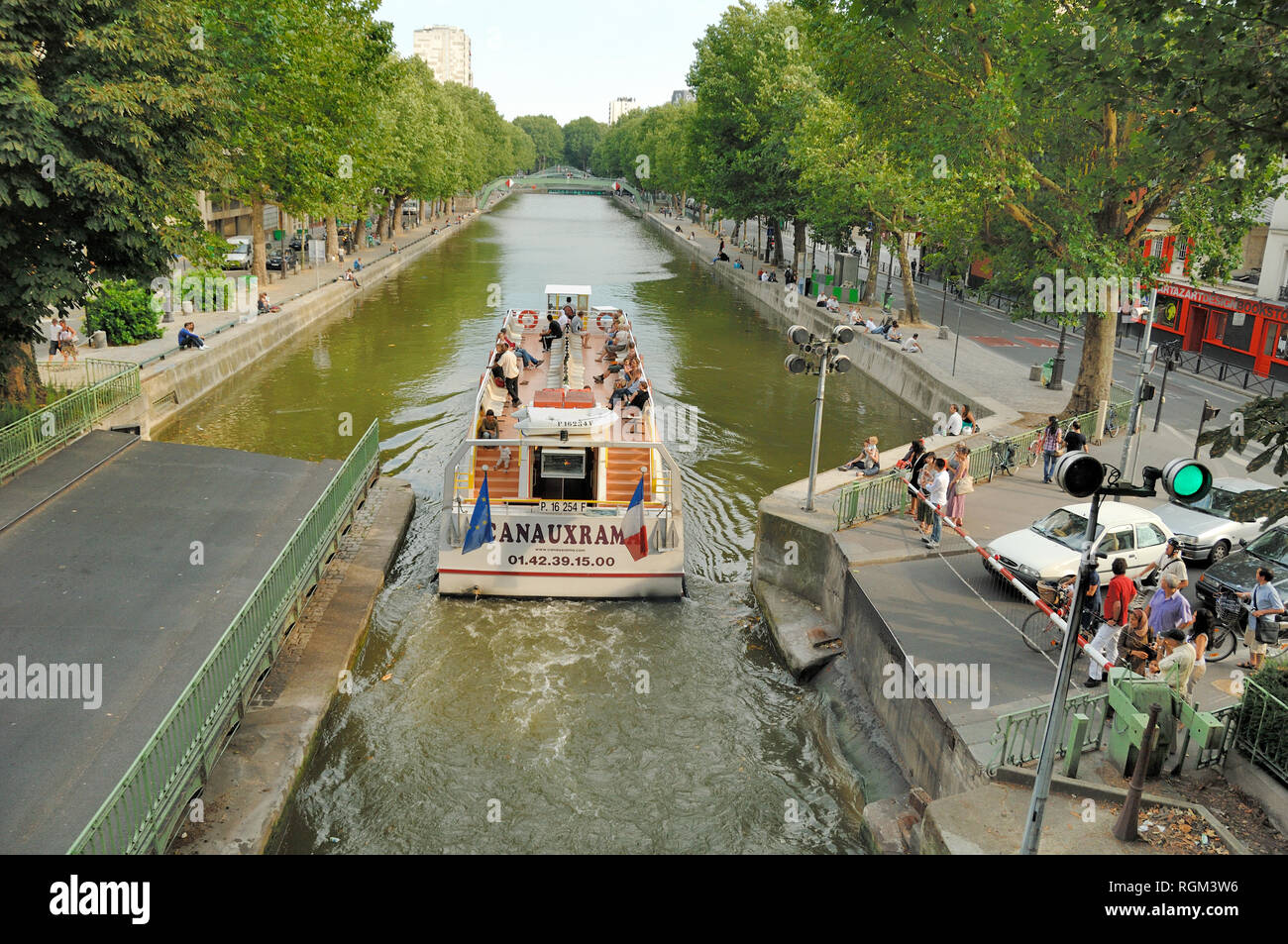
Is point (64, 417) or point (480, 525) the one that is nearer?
point (480, 525)

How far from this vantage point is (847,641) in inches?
586

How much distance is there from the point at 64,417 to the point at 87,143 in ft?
17.3

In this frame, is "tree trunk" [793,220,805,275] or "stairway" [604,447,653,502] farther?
"tree trunk" [793,220,805,275]

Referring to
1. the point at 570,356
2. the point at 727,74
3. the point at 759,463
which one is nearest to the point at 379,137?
the point at 727,74

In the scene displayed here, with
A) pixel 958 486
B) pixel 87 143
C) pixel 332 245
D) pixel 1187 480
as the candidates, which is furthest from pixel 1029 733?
pixel 332 245

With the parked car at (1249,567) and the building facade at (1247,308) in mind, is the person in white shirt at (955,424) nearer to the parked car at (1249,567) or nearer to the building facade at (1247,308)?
the parked car at (1249,567)

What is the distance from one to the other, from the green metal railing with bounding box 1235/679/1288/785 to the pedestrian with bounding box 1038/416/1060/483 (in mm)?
11598

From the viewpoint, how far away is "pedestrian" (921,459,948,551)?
52.7ft

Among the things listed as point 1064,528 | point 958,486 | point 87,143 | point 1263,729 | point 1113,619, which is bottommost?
point 1263,729

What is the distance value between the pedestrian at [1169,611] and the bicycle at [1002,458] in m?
9.29

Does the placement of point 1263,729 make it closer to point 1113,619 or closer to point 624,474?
point 1113,619

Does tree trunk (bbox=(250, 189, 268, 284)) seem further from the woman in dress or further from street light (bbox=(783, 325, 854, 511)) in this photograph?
the woman in dress

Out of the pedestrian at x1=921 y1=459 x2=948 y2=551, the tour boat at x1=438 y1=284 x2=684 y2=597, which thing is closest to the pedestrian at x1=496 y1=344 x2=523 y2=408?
the tour boat at x1=438 y1=284 x2=684 y2=597

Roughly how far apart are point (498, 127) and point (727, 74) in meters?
98.0
